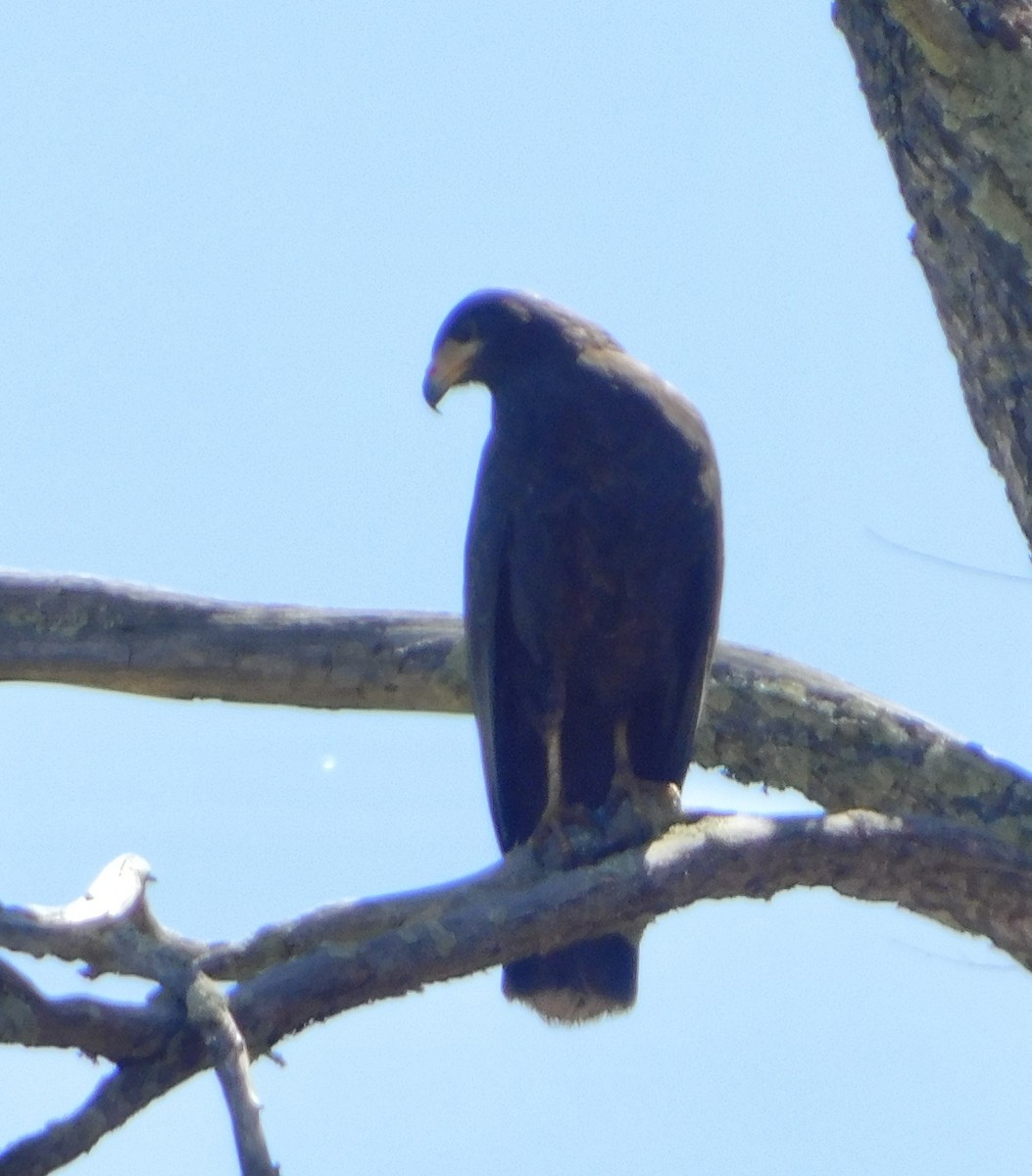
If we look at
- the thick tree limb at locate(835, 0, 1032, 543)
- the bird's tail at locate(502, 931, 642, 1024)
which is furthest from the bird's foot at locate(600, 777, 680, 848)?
the thick tree limb at locate(835, 0, 1032, 543)

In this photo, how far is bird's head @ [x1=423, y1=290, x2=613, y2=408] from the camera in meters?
4.67

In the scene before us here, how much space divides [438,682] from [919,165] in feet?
5.96

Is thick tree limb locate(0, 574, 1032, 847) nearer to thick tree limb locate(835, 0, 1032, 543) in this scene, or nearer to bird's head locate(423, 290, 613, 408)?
bird's head locate(423, 290, 613, 408)

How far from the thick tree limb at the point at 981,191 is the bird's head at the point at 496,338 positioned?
130cm

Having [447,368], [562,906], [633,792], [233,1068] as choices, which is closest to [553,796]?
[633,792]

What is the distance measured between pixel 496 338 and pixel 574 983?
179 cm

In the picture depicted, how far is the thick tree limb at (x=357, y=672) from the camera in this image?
4.14m

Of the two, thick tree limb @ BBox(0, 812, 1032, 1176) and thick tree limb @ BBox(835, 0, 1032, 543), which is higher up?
thick tree limb @ BBox(835, 0, 1032, 543)

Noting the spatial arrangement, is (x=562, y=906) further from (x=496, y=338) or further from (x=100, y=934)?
(x=496, y=338)

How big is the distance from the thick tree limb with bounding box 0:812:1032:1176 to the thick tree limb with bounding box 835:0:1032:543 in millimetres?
721

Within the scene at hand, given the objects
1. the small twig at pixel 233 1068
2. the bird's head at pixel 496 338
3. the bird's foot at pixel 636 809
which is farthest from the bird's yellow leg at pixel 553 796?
the small twig at pixel 233 1068

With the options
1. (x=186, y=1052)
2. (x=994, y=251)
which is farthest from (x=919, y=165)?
(x=186, y=1052)

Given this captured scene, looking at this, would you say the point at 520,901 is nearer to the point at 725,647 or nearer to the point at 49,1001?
the point at 49,1001

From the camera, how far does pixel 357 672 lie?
14.5 feet
